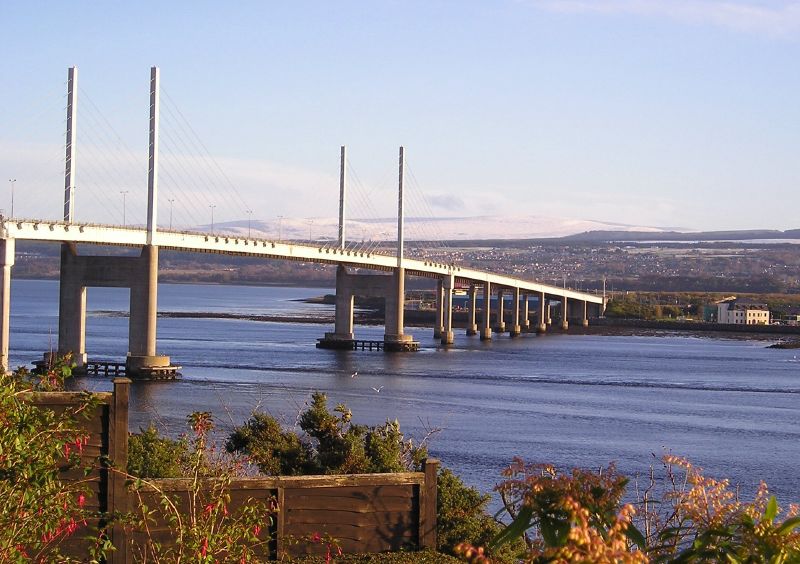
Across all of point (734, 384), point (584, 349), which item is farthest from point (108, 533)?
point (584, 349)

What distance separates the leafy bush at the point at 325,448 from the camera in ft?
43.7

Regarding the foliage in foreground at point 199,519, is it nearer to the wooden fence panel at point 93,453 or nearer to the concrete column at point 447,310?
the wooden fence panel at point 93,453

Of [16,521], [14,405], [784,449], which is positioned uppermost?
[14,405]

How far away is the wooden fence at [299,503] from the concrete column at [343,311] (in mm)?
59725

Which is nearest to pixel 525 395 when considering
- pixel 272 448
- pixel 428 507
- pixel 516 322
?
pixel 272 448

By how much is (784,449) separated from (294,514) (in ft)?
74.4

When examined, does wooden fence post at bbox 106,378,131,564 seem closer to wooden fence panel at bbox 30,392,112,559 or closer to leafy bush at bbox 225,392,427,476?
wooden fence panel at bbox 30,392,112,559

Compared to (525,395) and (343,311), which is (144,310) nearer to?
(525,395)

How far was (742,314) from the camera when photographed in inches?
4198

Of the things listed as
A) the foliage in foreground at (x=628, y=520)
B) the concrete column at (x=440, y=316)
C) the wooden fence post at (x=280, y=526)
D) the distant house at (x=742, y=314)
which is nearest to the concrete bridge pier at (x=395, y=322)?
the concrete column at (x=440, y=316)

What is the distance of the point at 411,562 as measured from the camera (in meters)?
8.91

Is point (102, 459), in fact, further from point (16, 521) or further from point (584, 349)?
point (584, 349)

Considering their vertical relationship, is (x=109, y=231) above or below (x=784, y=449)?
above

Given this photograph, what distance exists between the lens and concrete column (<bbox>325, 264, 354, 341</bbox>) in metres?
69.4
